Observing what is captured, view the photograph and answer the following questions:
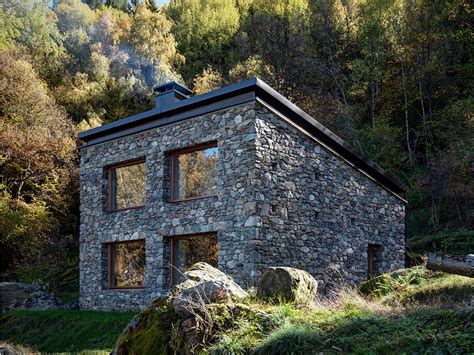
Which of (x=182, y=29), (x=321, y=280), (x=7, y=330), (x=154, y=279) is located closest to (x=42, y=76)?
(x=182, y=29)

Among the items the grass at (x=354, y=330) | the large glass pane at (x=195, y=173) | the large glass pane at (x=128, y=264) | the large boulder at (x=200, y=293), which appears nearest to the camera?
the grass at (x=354, y=330)

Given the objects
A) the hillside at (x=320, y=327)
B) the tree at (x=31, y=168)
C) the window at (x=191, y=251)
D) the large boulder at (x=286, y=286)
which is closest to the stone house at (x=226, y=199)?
the window at (x=191, y=251)

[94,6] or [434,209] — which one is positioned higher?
[94,6]

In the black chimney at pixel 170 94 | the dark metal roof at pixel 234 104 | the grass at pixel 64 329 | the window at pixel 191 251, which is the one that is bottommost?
the grass at pixel 64 329

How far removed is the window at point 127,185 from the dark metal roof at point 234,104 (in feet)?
3.03

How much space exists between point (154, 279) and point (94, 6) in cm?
3587

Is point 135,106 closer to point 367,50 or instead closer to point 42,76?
point 42,76

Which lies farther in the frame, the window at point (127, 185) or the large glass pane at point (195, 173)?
the window at point (127, 185)

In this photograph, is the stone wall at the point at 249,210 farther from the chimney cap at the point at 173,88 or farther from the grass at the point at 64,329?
the chimney cap at the point at 173,88

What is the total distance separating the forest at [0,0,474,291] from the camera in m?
Result: 18.0

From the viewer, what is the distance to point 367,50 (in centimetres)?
2275

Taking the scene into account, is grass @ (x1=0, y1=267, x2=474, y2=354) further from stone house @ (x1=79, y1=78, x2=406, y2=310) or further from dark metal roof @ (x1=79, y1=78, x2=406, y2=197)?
dark metal roof @ (x1=79, y1=78, x2=406, y2=197)

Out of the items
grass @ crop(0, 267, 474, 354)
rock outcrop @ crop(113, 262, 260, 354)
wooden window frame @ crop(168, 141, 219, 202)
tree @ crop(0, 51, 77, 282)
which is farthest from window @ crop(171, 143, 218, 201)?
tree @ crop(0, 51, 77, 282)

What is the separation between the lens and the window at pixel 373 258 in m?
13.7
